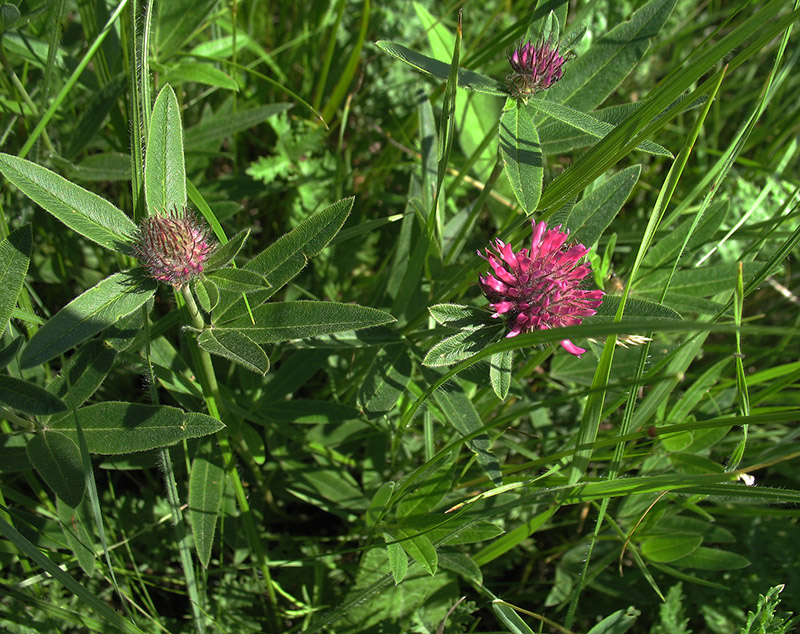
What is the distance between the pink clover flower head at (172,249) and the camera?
155 cm

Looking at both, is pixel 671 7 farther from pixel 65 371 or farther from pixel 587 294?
pixel 65 371

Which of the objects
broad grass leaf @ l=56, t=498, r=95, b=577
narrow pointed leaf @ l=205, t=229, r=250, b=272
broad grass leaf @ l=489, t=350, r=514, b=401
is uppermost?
narrow pointed leaf @ l=205, t=229, r=250, b=272

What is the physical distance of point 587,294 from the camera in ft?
5.93

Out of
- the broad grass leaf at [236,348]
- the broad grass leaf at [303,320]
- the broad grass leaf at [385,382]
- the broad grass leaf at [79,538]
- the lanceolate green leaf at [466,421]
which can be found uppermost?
the broad grass leaf at [303,320]

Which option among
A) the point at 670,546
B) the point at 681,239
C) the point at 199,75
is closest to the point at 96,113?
the point at 199,75

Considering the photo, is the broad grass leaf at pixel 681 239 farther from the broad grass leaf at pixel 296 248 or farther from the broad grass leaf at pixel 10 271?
the broad grass leaf at pixel 10 271

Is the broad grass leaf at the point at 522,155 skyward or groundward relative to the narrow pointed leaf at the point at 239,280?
skyward

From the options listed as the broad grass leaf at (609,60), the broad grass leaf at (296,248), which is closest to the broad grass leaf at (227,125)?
the broad grass leaf at (296,248)

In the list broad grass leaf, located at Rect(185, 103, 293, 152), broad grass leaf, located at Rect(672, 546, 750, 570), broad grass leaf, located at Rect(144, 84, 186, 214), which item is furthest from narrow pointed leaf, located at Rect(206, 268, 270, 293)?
broad grass leaf, located at Rect(672, 546, 750, 570)

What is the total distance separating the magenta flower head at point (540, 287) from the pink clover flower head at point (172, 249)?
76 centimetres

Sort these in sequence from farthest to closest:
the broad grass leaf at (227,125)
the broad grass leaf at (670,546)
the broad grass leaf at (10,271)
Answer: the broad grass leaf at (227,125), the broad grass leaf at (670,546), the broad grass leaf at (10,271)

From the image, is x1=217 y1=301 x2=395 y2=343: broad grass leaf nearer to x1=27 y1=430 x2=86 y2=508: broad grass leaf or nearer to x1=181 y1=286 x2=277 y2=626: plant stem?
x1=181 y1=286 x2=277 y2=626: plant stem

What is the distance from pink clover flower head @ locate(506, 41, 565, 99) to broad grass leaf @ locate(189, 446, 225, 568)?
5.03ft

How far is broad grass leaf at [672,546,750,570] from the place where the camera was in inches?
90.4
